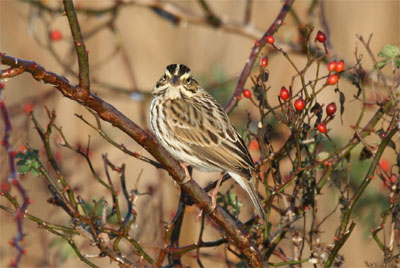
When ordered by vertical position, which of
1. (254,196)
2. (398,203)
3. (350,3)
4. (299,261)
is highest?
(350,3)

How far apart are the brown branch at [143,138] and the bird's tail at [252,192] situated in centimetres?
19

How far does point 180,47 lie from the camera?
10.6 meters

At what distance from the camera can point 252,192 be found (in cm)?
471

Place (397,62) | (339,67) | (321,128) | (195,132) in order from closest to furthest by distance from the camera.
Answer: (321,128), (397,62), (339,67), (195,132)

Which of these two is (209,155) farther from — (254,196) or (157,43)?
(157,43)

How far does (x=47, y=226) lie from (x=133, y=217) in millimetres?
547

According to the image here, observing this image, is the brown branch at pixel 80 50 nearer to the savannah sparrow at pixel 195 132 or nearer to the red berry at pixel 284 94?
the red berry at pixel 284 94

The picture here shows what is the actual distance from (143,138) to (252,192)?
150 centimetres

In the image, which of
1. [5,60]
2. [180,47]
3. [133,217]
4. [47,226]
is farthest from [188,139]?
[180,47]

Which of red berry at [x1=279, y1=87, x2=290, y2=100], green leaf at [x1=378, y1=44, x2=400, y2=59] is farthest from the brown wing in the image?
green leaf at [x1=378, y1=44, x2=400, y2=59]

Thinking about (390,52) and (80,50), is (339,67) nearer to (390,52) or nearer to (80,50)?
(390,52)

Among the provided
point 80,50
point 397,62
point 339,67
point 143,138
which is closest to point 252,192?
point 339,67

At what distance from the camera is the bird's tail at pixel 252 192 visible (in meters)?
4.15

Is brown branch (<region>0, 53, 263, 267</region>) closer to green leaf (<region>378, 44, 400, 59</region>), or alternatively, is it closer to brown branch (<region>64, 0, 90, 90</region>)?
brown branch (<region>64, 0, 90, 90</region>)
